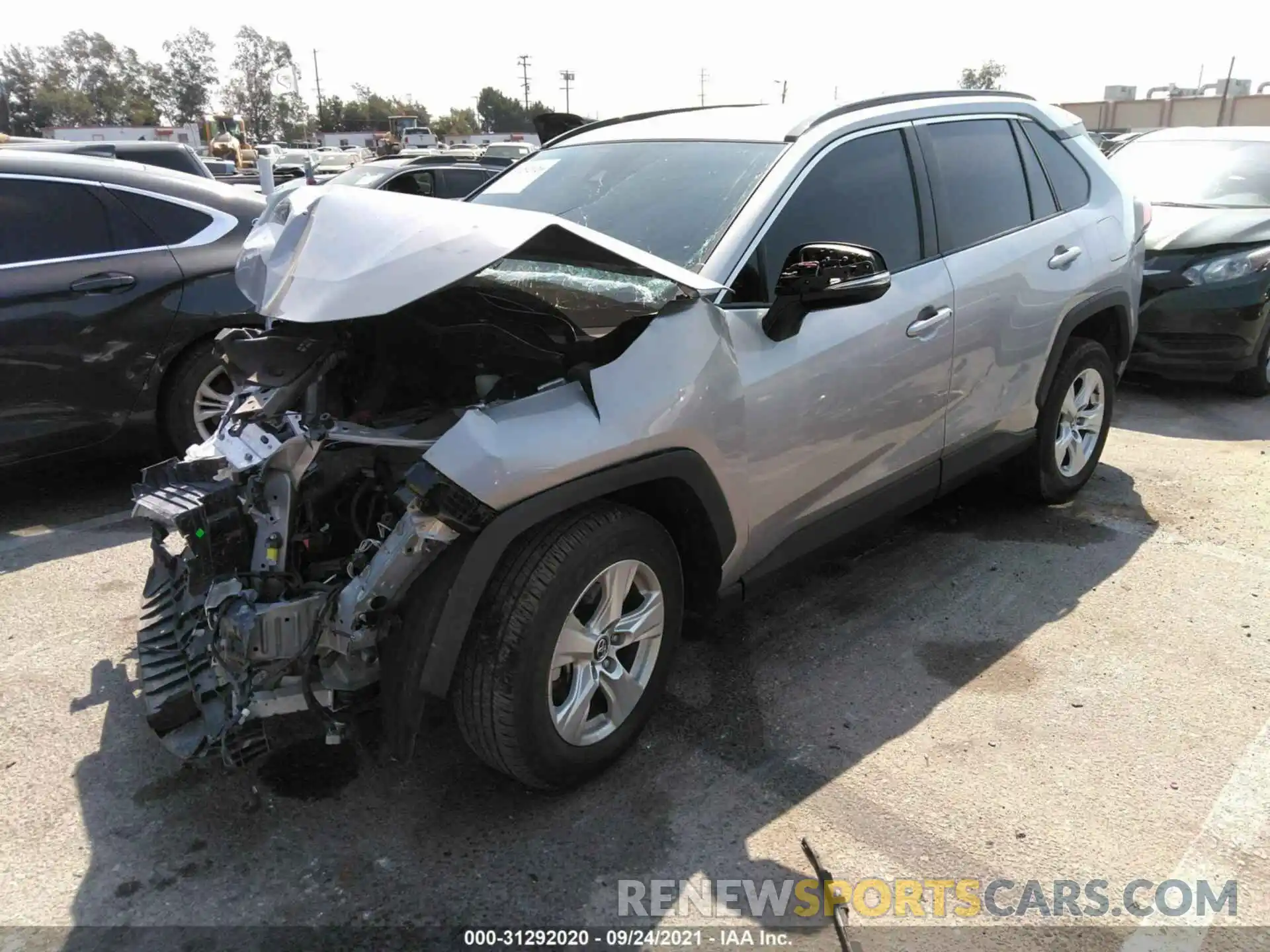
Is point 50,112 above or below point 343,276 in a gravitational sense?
above

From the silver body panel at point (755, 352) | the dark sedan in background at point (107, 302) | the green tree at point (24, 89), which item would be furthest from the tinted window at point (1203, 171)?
the green tree at point (24, 89)

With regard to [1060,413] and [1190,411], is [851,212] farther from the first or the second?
[1190,411]

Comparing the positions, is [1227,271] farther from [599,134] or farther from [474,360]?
[474,360]

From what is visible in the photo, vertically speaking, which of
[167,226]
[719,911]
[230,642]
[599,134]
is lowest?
[719,911]

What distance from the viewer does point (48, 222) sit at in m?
4.62

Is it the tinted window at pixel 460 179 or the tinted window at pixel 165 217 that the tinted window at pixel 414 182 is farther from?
the tinted window at pixel 165 217

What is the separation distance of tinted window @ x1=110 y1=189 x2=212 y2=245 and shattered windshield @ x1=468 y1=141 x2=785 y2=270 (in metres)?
2.09

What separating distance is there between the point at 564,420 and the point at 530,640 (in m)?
0.59

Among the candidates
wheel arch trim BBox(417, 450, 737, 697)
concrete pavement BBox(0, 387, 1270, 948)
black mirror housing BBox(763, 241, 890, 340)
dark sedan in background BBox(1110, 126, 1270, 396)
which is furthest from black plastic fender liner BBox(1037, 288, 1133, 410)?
wheel arch trim BBox(417, 450, 737, 697)

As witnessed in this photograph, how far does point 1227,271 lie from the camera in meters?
6.63

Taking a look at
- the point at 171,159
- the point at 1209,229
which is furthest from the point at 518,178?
the point at 171,159

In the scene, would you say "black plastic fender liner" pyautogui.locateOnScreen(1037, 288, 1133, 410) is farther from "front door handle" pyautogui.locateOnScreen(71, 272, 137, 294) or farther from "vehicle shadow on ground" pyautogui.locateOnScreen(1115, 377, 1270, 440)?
"front door handle" pyautogui.locateOnScreen(71, 272, 137, 294)

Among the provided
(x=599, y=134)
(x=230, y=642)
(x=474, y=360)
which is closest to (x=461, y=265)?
(x=474, y=360)

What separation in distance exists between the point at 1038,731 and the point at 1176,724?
47 centimetres
